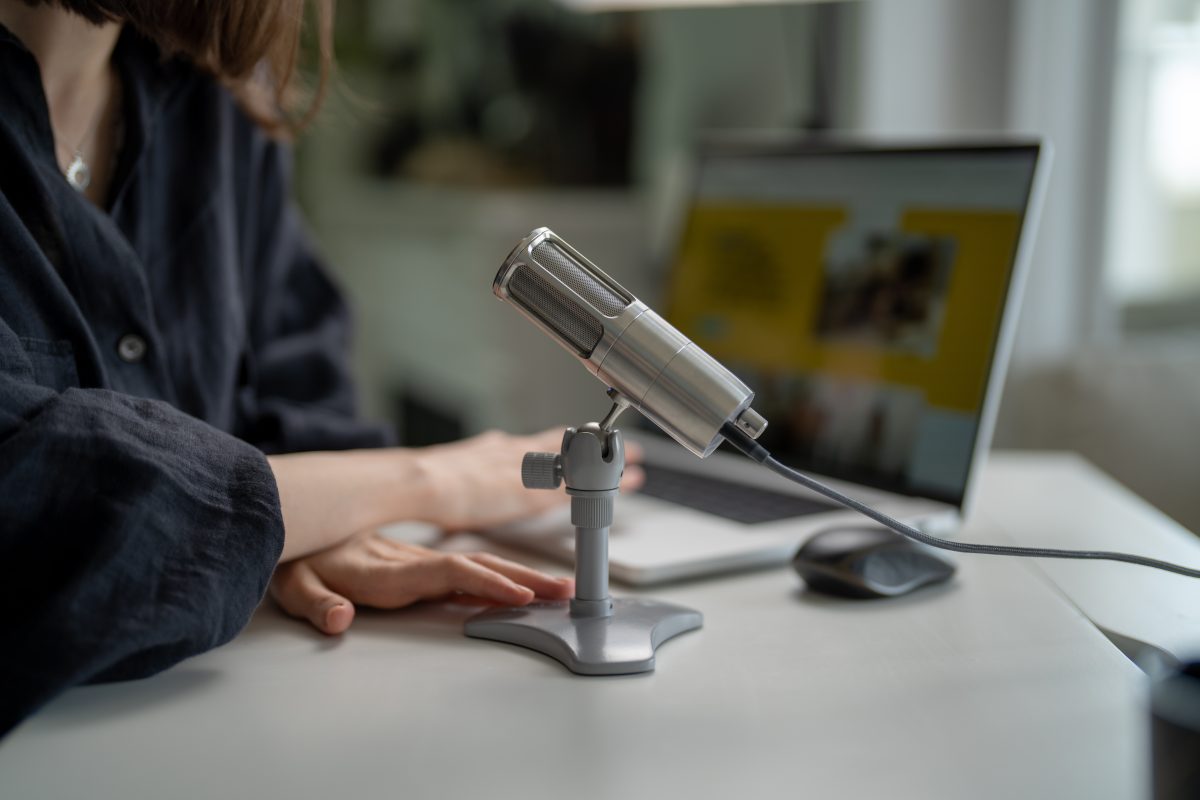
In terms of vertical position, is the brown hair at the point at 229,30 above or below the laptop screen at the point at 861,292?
above

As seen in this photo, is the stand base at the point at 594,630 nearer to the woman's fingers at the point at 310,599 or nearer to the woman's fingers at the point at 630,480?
the woman's fingers at the point at 310,599

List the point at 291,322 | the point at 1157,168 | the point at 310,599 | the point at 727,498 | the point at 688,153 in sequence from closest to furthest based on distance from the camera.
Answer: the point at 310,599
the point at 727,498
the point at 291,322
the point at 1157,168
the point at 688,153

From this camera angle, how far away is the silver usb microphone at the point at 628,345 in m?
0.51

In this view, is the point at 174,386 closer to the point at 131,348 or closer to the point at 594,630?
the point at 131,348

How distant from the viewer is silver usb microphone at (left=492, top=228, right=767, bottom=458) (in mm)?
506

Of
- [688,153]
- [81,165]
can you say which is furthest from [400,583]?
[688,153]

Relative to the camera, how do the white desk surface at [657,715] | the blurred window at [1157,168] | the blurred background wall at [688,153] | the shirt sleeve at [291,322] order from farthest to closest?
the blurred window at [1157,168]
the blurred background wall at [688,153]
the shirt sleeve at [291,322]
the white desk surface at [657,715]

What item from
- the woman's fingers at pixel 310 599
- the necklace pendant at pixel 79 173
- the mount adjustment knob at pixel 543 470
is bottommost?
the woman's fingers at pixel 310 599

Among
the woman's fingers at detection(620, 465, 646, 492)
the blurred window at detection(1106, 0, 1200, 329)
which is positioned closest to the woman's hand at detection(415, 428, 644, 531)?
the woman's fingers at detection(620, 465, 646, 492)

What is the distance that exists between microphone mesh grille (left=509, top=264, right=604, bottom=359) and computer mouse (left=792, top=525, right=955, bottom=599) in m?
0.21

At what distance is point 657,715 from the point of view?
47cm

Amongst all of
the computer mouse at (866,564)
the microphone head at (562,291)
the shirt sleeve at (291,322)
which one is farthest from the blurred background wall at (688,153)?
the computer mouse at (866,564)

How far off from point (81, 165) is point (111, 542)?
35cm

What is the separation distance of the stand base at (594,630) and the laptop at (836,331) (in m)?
0.08
